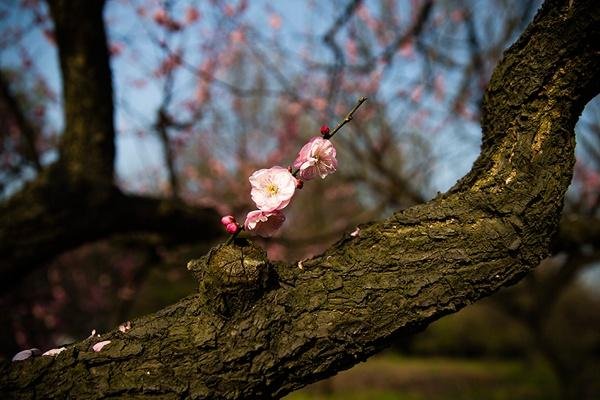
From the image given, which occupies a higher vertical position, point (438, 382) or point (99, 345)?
point (438, 382)

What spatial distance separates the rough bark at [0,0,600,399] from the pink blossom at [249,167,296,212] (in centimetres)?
12

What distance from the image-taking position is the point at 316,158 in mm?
1148

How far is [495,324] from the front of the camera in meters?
13.7

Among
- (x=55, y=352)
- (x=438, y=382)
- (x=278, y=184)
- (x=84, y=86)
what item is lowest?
(x=55, y=352)

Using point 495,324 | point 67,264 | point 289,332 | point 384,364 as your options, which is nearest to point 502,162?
point 289,332

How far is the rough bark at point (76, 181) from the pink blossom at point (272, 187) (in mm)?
1732

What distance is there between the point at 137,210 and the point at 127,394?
197 centimetres

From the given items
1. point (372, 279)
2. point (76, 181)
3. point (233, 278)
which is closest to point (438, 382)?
point (76, 181)

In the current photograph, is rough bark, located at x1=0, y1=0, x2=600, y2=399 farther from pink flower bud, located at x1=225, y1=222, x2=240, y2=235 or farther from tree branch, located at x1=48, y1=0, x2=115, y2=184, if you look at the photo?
tree branch, located at x1=48, y1=0, x2=115, y2=184

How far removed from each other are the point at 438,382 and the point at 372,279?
9963mm

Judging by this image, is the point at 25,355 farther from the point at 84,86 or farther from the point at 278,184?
the point at 84,86

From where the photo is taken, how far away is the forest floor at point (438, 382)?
819 centimetres

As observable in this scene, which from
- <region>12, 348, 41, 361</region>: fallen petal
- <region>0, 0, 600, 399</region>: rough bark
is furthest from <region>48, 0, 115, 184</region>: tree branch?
<region>0, 0, 600, 399</region>: rough bark

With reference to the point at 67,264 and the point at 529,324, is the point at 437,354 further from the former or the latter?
the point at 67,264
